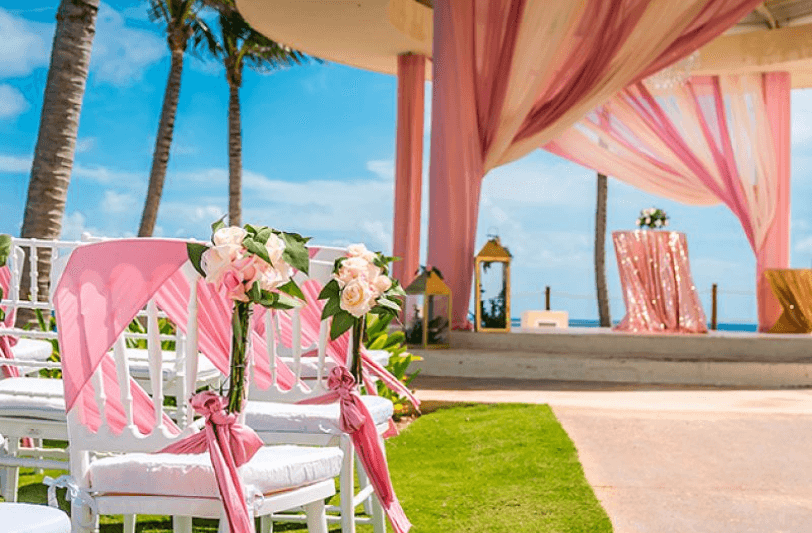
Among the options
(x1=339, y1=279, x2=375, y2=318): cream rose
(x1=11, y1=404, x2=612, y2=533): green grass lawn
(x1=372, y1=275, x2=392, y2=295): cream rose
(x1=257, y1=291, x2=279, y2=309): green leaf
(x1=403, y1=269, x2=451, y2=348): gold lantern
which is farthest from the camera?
(x1=403, y1=269, x2=451, y2=348): gold lantern

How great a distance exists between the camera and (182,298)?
2.10 m

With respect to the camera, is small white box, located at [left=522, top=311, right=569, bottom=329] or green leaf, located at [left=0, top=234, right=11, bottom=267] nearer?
green leaf, located at [left=0, top=234, right=11, bottom=267]

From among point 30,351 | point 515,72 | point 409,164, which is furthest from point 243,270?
point 409,164

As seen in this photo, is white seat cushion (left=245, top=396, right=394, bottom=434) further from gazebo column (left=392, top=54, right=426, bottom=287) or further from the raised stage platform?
gazebo column (left=392, top=54, right=426, bottom=287)

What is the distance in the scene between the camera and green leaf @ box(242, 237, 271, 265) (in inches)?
72.5

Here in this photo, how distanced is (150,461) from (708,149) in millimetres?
9259

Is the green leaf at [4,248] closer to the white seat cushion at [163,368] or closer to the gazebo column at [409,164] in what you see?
the white seat cushion at [163,368]

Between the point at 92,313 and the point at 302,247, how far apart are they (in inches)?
17.3

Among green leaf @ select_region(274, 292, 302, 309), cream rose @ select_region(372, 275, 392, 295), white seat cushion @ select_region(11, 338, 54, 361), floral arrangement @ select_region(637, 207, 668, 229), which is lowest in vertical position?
white seat cushion @ select_region(11, 338, 54, 361)

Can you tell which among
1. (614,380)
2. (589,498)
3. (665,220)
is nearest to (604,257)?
(665,220)

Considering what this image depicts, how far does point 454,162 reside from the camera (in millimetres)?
7676

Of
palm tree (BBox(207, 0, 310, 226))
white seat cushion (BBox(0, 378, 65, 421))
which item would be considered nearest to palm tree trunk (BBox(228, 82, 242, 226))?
palm tree (BBox(207, 0, 310, 226))

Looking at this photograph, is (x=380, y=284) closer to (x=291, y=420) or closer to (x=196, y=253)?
(x=291, y=420)

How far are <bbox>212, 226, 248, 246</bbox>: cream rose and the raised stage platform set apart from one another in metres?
5.61
